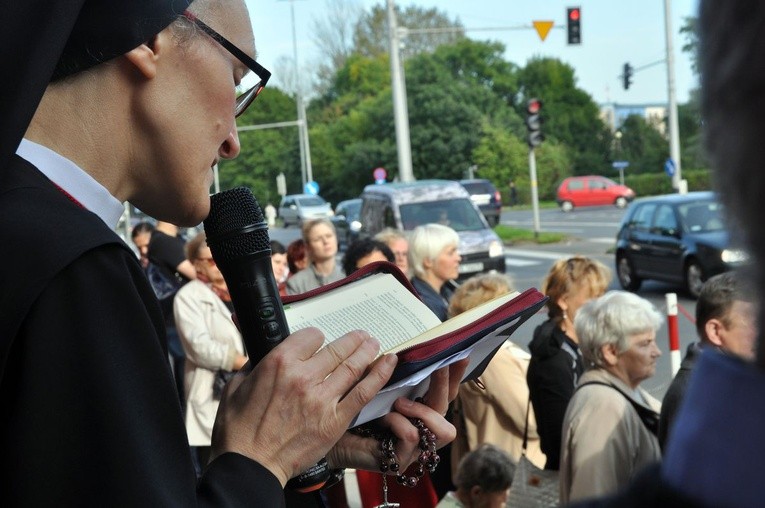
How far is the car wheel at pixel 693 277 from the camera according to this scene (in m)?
15.0

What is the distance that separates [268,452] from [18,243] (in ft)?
1.52

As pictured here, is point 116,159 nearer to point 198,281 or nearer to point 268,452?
point 268,452

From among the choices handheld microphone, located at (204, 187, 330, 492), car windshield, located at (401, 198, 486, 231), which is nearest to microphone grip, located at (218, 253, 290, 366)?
handheld microphone, located at (204, 187, 330, 492)

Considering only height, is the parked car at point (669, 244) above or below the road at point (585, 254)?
above

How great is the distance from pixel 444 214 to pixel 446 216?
0.22 ft

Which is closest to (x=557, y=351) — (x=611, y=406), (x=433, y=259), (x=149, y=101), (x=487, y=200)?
(x=611, y=406)

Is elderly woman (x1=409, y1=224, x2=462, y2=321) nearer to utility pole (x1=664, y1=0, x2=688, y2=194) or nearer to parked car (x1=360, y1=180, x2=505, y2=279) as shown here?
parked car (x1=360, y1=180, x2=505, y2=279)

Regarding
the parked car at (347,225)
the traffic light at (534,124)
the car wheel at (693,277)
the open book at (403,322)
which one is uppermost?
the traffic light at (534,124)

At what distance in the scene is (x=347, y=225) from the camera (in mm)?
25016

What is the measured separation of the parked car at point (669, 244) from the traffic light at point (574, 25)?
33.1ft

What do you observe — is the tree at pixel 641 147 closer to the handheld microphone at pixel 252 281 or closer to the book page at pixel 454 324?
the book page at pixel 454 324

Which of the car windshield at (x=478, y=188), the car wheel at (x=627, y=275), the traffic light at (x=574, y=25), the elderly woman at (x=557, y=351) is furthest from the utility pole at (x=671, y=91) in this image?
the elderly woman at (x=557, y=351)

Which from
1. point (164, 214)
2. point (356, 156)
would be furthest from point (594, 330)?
point (356, 156)

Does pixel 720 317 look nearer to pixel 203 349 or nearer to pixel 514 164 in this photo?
pixel 203 349
